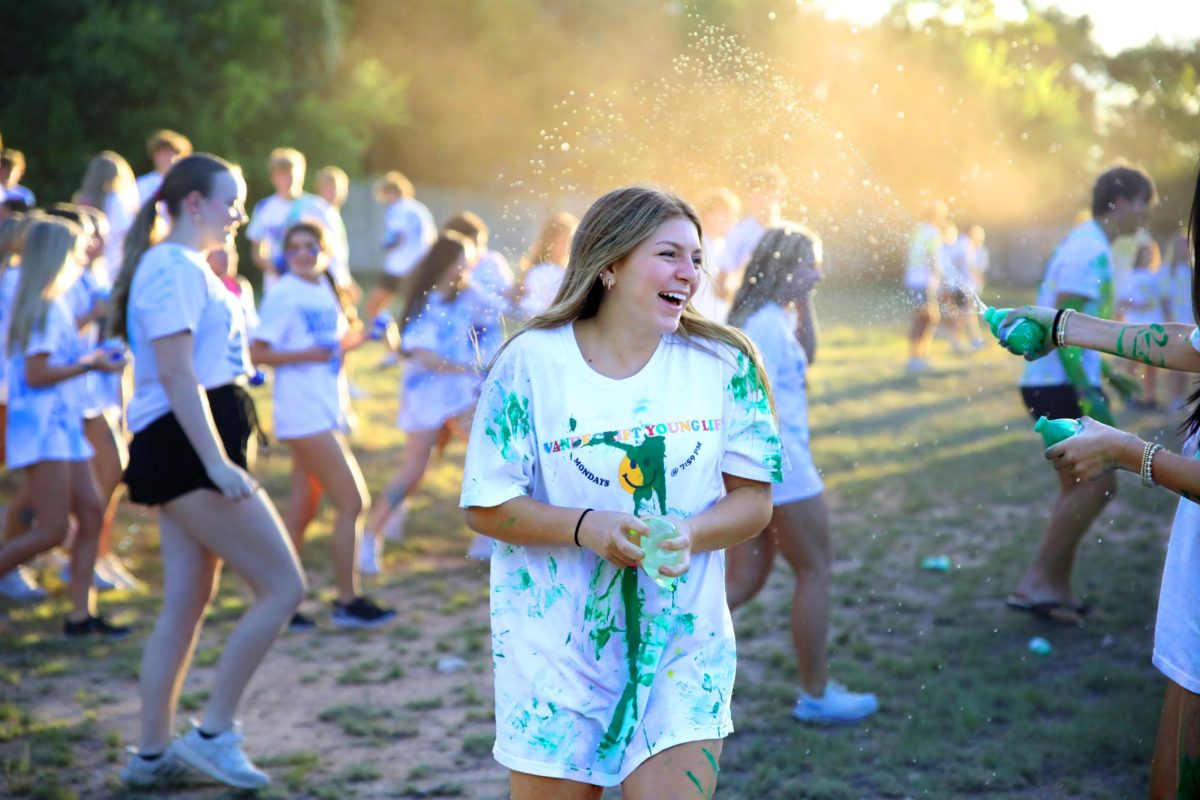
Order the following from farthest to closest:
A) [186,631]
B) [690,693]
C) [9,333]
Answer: [9,333], [186,631], [690,693]

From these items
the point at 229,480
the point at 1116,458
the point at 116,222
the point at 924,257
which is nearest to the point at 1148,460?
the point at 1116,458

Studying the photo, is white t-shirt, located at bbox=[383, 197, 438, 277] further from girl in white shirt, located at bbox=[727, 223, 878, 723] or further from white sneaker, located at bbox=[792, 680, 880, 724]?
white sneaker, located at bbox=[792, 680, 880, 724]

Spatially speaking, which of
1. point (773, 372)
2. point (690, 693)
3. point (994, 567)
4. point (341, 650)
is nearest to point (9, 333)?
point (341, 650)

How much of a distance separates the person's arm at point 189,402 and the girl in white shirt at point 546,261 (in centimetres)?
332

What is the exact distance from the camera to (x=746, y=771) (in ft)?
15.2

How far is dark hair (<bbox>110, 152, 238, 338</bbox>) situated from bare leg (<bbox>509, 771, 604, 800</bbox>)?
2619 millimetres

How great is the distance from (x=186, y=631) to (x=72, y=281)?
2.52 m

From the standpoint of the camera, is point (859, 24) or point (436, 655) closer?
point (436, 655)

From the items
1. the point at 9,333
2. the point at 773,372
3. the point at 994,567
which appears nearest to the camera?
the point at 773,372

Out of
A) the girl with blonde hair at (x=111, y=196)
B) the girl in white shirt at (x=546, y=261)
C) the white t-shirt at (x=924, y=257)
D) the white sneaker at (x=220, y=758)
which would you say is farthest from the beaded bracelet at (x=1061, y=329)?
the girl with blonde hair at (x=111, y=196)

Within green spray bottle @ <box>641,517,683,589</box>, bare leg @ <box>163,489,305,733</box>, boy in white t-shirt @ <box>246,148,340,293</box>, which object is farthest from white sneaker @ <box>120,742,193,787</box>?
boy in white t-shirt @ <box>246,148,340,293</box>

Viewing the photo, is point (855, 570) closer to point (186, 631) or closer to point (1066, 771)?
point (1066, 771)

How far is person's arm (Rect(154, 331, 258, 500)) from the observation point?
4129 mm

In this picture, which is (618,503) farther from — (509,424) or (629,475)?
(509,424)
